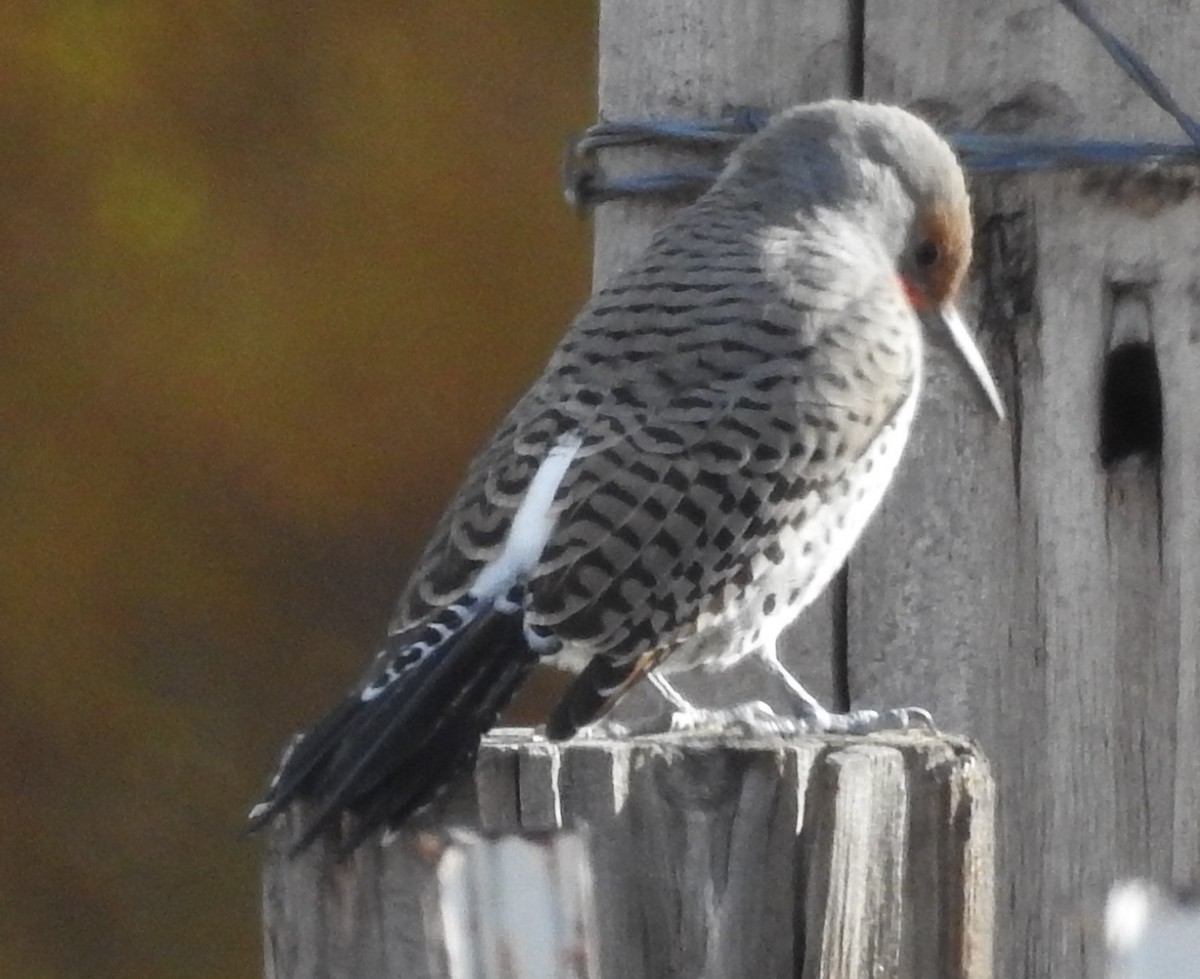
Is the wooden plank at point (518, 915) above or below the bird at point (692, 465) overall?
below

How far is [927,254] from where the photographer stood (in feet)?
13.0

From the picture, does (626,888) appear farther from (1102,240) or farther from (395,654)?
(1102,240)

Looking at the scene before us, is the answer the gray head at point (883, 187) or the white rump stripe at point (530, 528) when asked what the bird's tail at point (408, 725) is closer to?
the white rump stripe at point (530, 528)

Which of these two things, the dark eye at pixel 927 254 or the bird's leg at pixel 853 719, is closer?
the bird's leg at pixel 853 719

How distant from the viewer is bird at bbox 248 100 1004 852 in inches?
124

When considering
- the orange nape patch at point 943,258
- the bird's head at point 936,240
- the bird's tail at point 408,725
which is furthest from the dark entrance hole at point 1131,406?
the bird's tail at point 408,725

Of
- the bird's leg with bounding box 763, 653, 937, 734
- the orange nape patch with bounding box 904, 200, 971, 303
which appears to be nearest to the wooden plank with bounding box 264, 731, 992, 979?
the bird's leg with bounding box 763, 653, 937, 734

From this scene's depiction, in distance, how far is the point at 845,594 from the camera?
345 centimetres

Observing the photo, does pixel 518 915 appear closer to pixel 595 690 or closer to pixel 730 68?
pixel 595 690

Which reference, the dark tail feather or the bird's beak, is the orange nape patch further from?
the dark tail feather

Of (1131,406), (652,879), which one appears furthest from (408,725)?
(1131,406)

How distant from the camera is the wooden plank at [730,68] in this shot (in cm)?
341

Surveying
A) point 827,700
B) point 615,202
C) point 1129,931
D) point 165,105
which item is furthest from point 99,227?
point 1129,931

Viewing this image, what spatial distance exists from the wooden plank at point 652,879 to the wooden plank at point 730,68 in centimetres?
74
